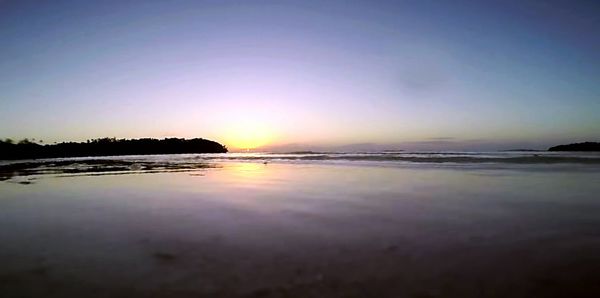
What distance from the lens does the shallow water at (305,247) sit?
10.6 feet

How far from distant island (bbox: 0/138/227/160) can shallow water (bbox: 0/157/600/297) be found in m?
61.0

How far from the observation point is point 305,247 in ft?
15.0

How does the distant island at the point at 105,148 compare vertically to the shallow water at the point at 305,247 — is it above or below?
above

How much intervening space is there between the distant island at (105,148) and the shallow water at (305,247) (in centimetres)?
6097

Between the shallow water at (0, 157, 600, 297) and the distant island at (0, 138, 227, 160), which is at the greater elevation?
the distant island at (0, 138, 227, 160)

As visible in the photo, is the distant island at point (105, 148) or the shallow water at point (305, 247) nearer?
the shallow water at point (305, 247)

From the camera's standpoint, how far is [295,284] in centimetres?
330

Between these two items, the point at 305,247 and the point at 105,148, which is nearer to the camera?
the point at 305,247

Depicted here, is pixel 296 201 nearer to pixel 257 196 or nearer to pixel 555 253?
pixel 257 196

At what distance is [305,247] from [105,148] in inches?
3817

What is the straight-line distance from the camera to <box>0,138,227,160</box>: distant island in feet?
204

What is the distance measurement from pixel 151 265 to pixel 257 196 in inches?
233

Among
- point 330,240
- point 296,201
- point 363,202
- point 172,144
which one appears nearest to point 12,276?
point 330,240

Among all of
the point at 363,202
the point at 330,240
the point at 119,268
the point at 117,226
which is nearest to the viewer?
the point at 119,268
